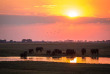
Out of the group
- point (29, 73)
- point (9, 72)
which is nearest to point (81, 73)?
point (29, 73)

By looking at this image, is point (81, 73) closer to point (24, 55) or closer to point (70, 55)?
point (24, 55)

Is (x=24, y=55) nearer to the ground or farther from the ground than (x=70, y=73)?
farther from the ground

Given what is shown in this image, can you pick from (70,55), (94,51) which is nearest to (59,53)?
(70,55)

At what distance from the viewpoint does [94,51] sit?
5278cm

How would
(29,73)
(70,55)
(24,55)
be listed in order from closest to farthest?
(29,73)
(24,55)
(70,55)

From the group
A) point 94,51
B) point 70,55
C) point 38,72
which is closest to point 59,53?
point 70,55

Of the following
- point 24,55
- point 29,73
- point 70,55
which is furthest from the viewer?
point 70,55

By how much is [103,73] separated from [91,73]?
42.7 inches

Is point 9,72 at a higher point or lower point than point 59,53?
lower

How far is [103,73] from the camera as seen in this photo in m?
24.3

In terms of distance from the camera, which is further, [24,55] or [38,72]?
[24,55]

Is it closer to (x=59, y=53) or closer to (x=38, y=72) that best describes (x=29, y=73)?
(x=38, y=72)

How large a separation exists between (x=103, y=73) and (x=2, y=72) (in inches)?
341

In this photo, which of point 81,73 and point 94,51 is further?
point 94,51
